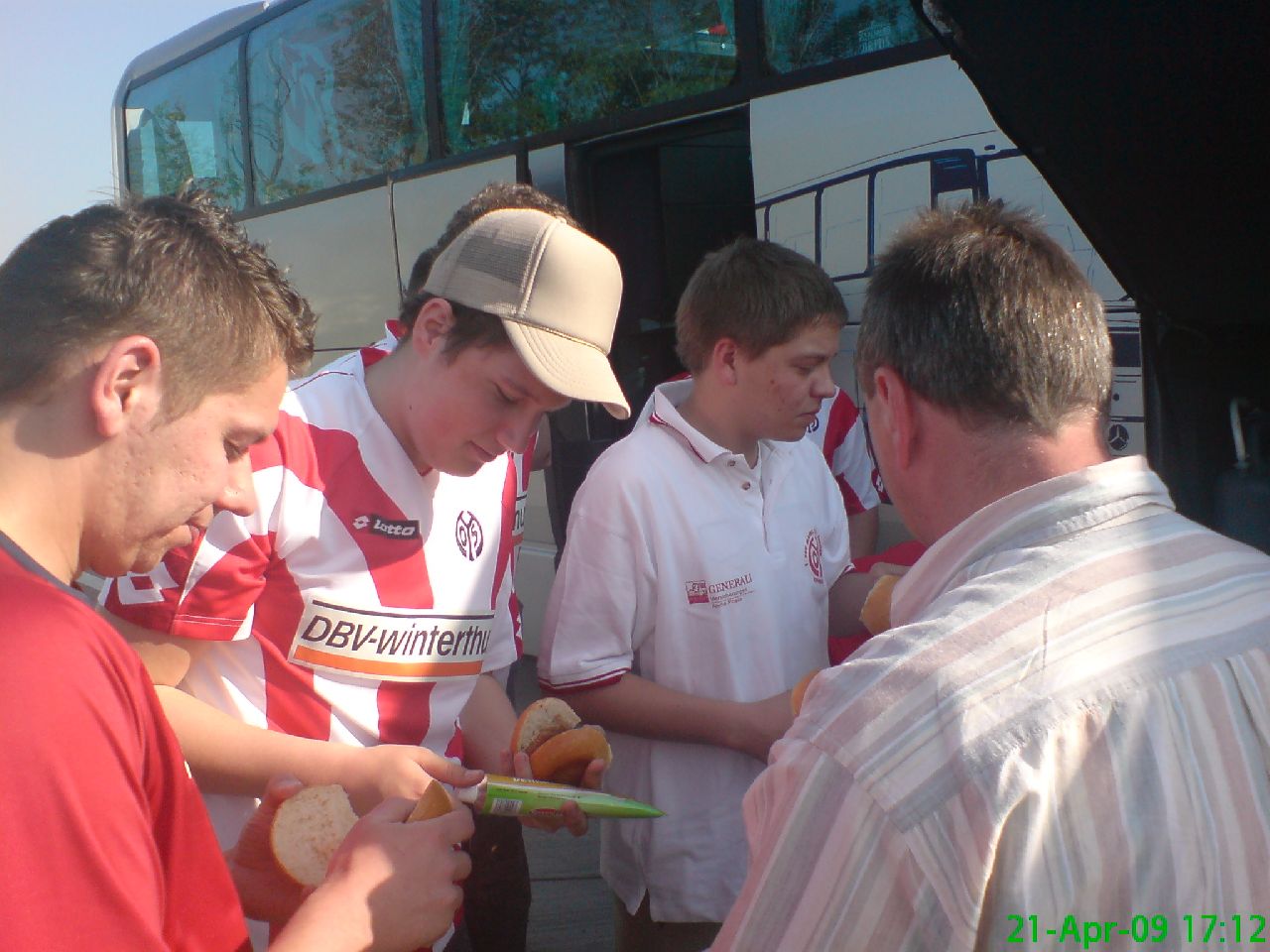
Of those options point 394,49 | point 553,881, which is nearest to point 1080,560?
point 553,881

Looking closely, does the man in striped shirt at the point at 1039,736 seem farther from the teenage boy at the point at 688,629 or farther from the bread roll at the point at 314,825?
the teenage boy at the point at 688,629

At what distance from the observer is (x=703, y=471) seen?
2.31 metres

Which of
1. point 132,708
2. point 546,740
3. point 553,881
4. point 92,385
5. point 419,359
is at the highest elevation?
point 92,385

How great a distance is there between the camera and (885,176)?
3787 millimetres

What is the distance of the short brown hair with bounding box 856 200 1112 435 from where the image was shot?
4.33 ft

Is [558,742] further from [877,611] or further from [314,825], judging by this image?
[877,611]

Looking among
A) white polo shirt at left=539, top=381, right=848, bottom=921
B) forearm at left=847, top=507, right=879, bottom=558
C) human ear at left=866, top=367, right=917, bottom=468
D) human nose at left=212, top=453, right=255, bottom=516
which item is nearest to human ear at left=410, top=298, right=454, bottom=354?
white polo shirt at left=539, top=381, right=848, bottom=921

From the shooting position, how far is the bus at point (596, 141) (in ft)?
12.3

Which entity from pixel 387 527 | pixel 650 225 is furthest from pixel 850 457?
pixel 387 527

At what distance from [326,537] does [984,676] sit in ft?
3.63

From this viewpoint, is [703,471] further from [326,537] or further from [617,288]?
[326,537]

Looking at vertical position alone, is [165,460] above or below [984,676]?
above

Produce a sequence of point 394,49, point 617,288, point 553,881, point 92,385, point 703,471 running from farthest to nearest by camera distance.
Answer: point 394,49 < point 553,881 < point 703,471 < point 617,288 < point 92,385

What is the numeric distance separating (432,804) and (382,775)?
196 mm
